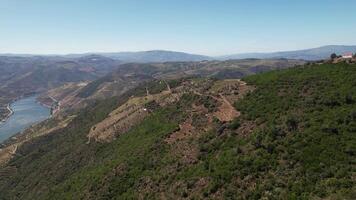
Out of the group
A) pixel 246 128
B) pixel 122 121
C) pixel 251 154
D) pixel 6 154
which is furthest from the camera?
pixel 6 154

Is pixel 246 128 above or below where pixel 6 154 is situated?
above

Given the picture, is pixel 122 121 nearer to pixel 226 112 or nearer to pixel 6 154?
pixel 226 112

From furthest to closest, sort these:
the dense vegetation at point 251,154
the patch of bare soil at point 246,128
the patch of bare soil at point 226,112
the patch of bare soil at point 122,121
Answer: the patch of bare soil at point 122,121
the patch of bare soil at point 226,112
the patch of bare soil at point 246,128
the dense vegetation at point 251,154

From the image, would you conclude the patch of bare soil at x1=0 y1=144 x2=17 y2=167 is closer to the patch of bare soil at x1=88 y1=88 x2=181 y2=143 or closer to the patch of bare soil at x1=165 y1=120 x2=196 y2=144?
the patch of bare soil at x1=88 y1=88 x2=181 y2=143

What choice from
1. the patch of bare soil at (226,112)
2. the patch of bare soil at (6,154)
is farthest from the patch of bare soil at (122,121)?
the patch of bare soil at (6,154)

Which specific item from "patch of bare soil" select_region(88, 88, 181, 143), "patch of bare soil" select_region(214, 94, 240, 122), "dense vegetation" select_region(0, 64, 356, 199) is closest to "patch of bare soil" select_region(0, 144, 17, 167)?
"patch of bare soil" select_region(88, 88, 181, 143)

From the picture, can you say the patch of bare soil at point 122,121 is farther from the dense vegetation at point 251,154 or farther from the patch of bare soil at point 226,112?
the patch of bare soil at point 226,112

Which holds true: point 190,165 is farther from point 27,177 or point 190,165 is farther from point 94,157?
point 27,177

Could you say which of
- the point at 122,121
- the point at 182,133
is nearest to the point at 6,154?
the point at 122,121

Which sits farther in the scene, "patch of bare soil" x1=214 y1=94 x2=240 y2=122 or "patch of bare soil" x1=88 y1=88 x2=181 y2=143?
"patch of bare soil" x1=88 y1=88 x2=181 y2=143
